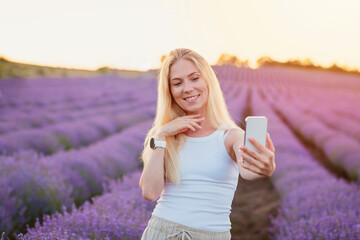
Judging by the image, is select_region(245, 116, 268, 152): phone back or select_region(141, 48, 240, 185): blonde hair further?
select_region(141, 48, 240, 185): blonde hair

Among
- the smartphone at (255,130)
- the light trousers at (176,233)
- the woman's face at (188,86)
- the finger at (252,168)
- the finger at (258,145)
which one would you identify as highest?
the woman's face at (188,86)

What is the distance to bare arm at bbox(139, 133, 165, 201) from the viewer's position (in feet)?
4.44

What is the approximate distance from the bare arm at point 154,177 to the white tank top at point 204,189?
6cm

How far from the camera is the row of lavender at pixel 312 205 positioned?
104 inches

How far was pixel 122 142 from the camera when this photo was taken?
637cm

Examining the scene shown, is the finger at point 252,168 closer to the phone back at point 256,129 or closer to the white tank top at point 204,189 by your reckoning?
the phone back at point 256,129

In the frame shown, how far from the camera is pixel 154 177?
1.36m

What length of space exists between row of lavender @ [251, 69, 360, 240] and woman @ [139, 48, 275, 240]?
4.94 ft

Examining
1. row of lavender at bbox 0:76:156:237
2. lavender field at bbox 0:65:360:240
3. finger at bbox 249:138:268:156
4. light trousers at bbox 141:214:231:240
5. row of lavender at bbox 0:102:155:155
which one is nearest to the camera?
finger at bbox 249:138:268:156

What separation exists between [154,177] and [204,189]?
201 mm

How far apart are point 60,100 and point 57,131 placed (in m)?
7.25

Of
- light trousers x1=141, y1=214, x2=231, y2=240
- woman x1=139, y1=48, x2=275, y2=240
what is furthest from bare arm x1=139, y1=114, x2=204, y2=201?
light trousers x1=141, y1=214, x2=231, y2=240

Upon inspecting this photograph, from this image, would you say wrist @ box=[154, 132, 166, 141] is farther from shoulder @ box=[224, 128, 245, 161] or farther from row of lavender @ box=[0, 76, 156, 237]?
row of lavender @ box=[0, 76, 156, 237]

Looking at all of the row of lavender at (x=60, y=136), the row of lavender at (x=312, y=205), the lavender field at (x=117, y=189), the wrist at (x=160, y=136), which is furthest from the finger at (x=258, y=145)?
the row of lavender at (x=60, y=136)
